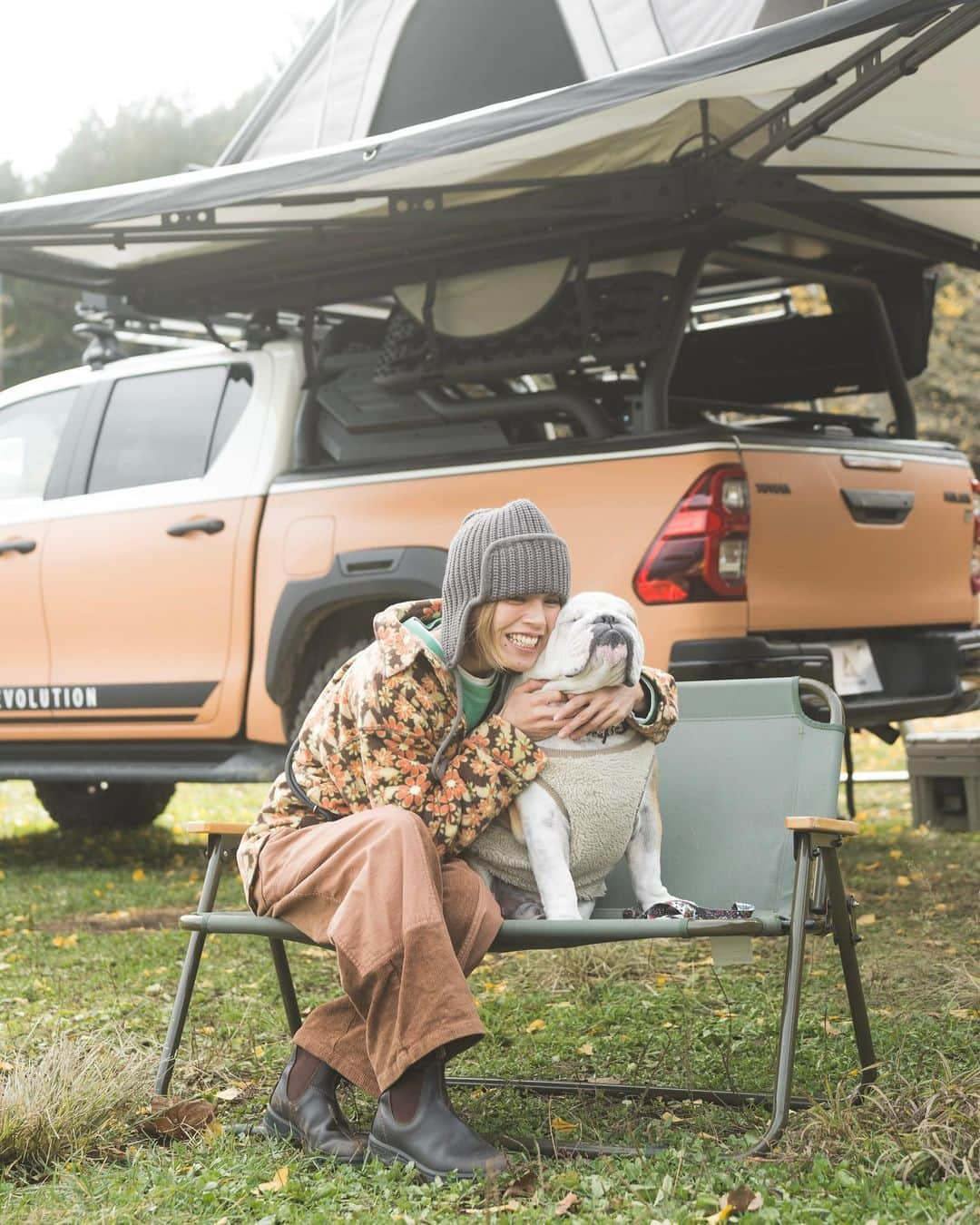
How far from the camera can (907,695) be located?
19.1ft

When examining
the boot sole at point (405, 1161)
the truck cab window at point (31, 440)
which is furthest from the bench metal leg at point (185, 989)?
the truck cab window at point (31, 440)

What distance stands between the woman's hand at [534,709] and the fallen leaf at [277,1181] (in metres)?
0.99

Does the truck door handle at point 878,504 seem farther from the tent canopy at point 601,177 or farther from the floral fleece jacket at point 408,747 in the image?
the floral fleece jacket at point 408,747

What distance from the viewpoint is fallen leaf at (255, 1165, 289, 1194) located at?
2955 mm

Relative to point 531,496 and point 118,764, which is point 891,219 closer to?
point 531,496

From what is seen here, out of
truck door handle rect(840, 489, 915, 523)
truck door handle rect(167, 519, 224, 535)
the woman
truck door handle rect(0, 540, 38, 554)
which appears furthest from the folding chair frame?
truck door handle rect(0, 540, 38, 554)

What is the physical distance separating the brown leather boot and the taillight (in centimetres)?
235

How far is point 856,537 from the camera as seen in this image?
220 inches

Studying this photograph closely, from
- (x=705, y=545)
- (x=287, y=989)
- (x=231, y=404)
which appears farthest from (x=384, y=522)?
(x=287, y=989)

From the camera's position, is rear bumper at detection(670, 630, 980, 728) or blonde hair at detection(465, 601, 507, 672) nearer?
blonde hair at detection(465, 601, 507, 672)

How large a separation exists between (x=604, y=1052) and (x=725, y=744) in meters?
0.90

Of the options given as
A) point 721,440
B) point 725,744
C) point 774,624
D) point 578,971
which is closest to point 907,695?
point 774,624

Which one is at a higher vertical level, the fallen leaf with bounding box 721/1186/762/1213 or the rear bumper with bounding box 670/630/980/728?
the rear bumper with bounding box 670/630/980/728

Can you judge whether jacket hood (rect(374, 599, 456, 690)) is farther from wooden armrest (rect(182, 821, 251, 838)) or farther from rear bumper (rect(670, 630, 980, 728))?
rear bumper (rect(670, 630, 980, 728))
